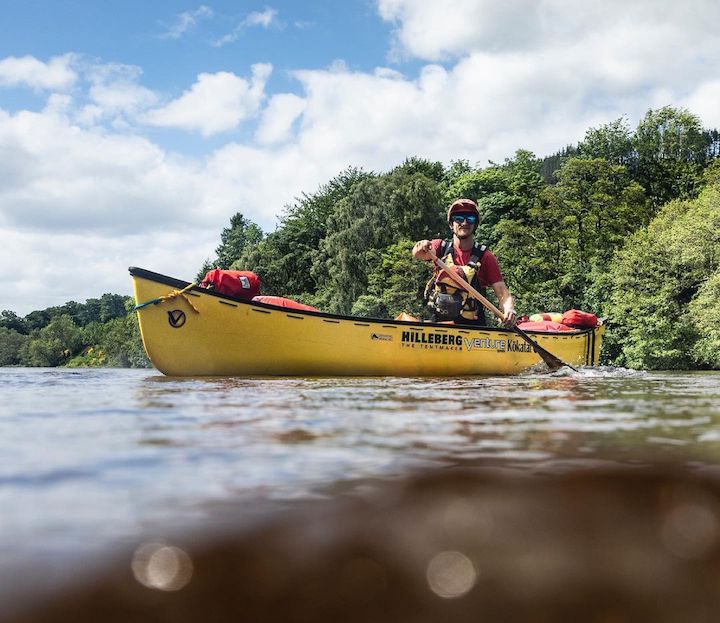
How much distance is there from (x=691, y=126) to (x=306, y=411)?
2373 inches

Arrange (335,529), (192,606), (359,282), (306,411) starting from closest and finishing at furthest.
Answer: (192,606) → (335,529) → (306,411) → (359,282)

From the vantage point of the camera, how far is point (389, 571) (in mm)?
638

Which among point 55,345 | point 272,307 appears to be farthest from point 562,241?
point 55,345

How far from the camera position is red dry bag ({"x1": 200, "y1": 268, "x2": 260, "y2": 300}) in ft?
24.9

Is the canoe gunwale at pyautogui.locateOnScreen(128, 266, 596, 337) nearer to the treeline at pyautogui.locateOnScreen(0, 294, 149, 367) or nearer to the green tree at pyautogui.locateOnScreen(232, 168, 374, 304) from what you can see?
the green tree at pyautogui.locateOnScreen(232, 168, 374, 304)

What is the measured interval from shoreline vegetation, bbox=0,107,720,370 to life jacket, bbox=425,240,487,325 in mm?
14084

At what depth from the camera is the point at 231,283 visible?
25.0 ft

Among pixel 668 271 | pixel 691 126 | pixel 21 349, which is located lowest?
pixel 21 349

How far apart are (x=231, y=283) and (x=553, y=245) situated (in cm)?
2534

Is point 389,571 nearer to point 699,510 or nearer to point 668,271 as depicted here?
point 699,510

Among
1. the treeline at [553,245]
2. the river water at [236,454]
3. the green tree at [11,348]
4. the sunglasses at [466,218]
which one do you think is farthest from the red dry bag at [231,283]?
the green tree at [11,348]

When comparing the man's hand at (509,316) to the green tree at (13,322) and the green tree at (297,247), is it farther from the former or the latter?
the green tree at (13,322)

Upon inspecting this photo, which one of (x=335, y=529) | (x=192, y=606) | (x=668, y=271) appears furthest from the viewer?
(x=668, y=271)

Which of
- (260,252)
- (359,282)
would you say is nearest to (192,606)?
(359,282)
